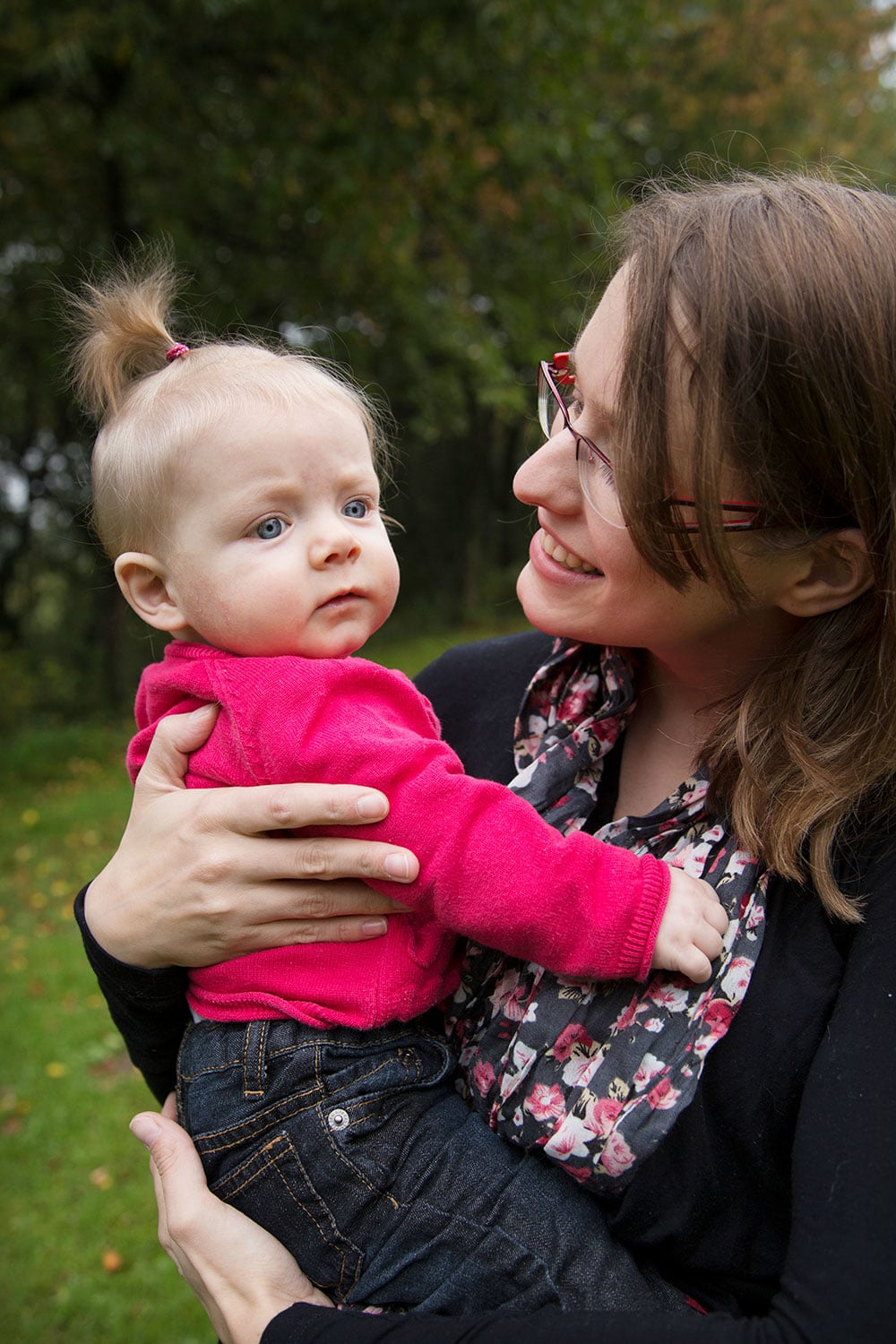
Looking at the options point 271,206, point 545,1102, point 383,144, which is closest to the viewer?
point 545,1102

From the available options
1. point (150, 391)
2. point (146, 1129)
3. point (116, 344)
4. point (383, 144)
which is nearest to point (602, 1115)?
point (146, 1129)

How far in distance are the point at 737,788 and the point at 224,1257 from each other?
44.8 inches

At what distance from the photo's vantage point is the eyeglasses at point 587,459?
169 centimetres

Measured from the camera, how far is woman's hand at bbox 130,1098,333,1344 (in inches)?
62.7

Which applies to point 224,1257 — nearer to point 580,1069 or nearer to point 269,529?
point 580,1069

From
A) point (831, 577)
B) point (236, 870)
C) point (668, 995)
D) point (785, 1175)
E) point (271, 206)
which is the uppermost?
point (271, 206)

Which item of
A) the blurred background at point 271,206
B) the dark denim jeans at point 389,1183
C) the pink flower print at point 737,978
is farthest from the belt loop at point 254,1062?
the blurred background at point 271,206

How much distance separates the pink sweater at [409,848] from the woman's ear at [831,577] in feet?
1.79

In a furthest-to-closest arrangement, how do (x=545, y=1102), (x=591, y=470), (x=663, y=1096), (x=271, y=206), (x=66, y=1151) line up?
(x=271, y=206) → (x=66, y=1151) → (x=591, y=470) → (x=545, y=1102) → (x=663, y=1096)

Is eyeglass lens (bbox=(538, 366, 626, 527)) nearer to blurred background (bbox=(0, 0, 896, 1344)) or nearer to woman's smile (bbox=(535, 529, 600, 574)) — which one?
woman's smile (bbox=(535, 529, 600, 574))

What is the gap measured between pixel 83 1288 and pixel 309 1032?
309 cm

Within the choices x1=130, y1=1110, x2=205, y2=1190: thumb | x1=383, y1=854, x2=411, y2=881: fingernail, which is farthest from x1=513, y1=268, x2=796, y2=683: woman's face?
x1=130, y1=1110, x2=205, y2=1190: thumb

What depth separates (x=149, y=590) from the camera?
6.27 feet

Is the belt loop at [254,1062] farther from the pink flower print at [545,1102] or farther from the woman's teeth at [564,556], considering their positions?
the woman's teeth at [564,556]
